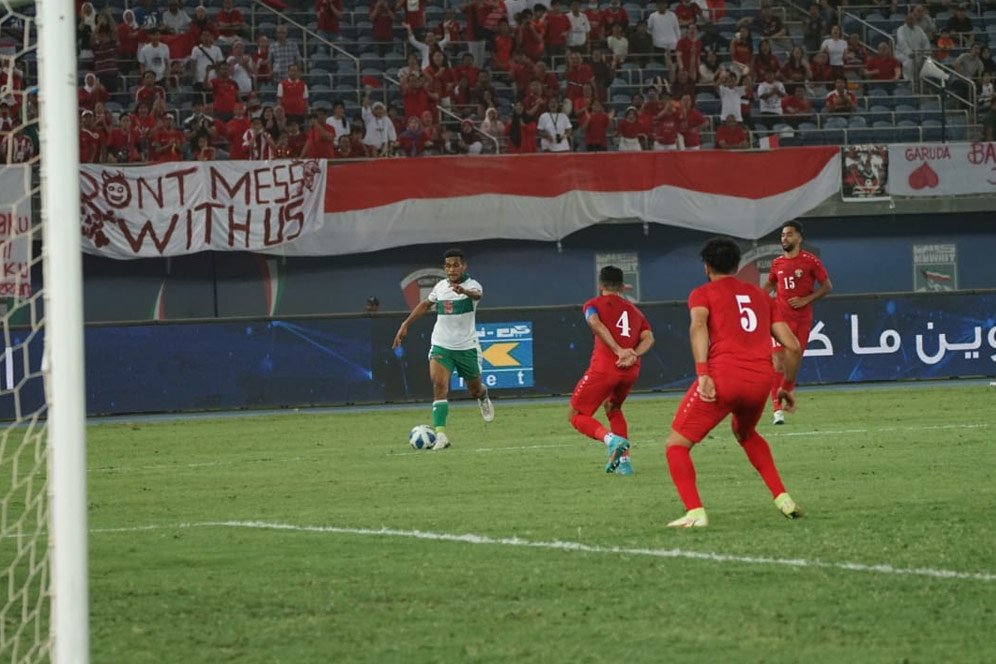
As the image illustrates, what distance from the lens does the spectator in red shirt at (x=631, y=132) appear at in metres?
29.8

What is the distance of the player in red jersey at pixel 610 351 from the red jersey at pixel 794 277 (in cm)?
489

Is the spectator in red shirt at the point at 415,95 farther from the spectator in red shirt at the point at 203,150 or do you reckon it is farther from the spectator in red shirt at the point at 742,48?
the spectator in red shirt at the point at 742,48

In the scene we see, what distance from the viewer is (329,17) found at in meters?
30.9

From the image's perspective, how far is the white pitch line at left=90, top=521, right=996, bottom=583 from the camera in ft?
27.9

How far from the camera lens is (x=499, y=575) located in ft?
28.7

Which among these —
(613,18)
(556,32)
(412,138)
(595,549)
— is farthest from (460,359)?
(613,18)

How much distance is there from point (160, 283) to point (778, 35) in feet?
40.7

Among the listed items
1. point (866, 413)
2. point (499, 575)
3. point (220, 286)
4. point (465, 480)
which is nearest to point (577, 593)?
point (499, 575)

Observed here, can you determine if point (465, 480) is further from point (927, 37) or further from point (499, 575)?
point (927, 37)

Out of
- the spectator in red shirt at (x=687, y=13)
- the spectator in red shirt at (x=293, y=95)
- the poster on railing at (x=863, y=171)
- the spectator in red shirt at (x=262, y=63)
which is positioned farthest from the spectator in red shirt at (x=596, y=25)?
the spectator in red shirt at (x=262, y=63)

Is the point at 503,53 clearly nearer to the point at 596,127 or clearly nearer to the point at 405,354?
the point at 596,127

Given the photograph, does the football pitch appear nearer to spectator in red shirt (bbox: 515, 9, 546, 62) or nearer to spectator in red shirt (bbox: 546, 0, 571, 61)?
spectator in red shirt (bbox: 515, 9, 546, 62)

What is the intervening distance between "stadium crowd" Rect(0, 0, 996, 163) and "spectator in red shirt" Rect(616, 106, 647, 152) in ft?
0.08

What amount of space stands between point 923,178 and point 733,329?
21234 mm
